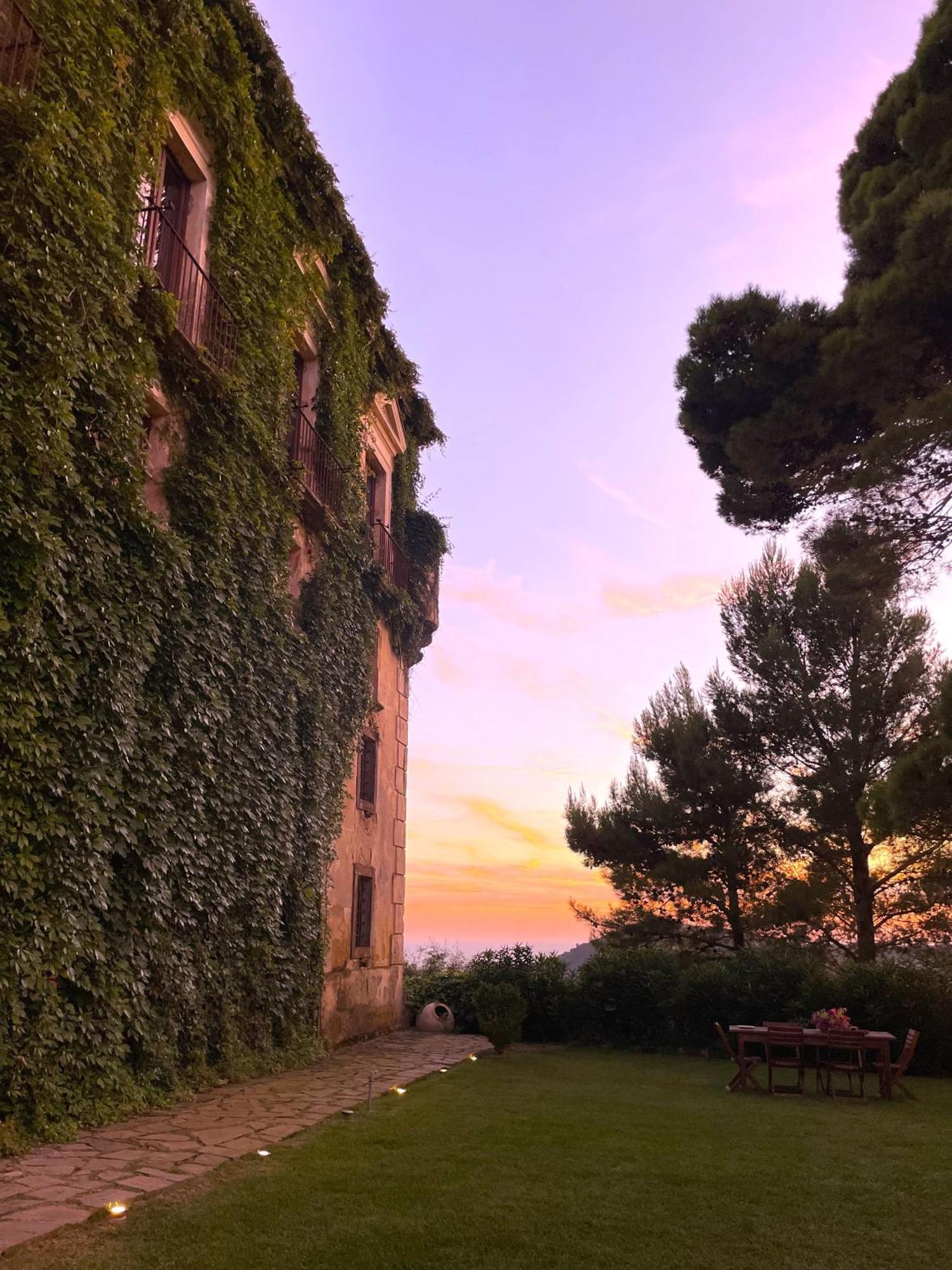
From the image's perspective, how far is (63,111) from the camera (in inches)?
295

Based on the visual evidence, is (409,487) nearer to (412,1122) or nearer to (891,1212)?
(412,1122)

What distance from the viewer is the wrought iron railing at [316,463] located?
12594 mm

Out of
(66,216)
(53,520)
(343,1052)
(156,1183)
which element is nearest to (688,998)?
(343,1052)

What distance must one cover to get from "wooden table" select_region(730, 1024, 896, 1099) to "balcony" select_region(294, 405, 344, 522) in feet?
27.7

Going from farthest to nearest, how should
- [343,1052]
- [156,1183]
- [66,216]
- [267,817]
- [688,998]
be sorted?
[688,998]
[343,1052]
[267,817]
[66,216]
[156,1183]

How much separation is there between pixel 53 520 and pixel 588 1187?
5943 mm

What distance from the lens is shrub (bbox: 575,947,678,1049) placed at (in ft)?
51.2

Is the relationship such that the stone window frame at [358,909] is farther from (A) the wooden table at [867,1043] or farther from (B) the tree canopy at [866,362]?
(B) the tree canopy at [866,362]

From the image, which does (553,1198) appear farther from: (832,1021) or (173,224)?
(173,224)

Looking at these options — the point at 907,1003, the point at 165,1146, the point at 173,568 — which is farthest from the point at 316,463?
the point at 907,1003

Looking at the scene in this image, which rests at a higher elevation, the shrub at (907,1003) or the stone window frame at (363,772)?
the stone window frame at (363,772)

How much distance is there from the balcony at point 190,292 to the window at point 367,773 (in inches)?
264

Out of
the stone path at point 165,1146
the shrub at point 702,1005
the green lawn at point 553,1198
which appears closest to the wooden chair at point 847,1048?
the green lawn at point 553,1198

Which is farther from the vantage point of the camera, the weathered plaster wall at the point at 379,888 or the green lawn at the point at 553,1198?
the weathered plaster wall at the point at 379,888
